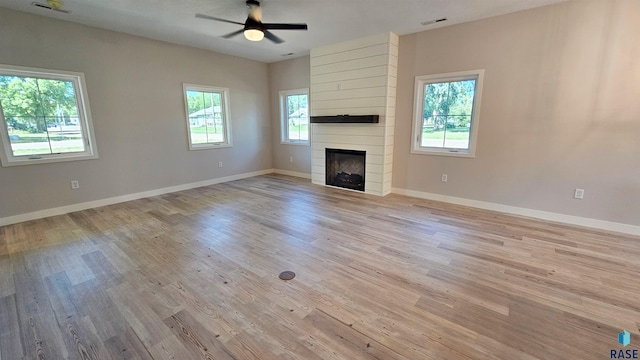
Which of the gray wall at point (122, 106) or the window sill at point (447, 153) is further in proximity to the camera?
the window sill at point (447, 153)

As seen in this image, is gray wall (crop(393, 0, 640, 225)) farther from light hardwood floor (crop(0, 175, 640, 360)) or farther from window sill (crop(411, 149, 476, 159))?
light hardwood floor (crop(0, 175, 640, 360))

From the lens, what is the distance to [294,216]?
3.82 meters

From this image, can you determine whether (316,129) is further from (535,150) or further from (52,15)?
(52,15)

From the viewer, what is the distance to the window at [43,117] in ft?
11.4

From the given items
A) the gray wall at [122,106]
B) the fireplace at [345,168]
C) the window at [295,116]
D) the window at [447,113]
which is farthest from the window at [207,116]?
the window at [447,113]


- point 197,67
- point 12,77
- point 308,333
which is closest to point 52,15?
point 12,77

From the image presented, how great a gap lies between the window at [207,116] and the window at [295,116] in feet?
4.55

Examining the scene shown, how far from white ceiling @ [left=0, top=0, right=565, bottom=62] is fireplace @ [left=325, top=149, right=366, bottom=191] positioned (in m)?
2.09

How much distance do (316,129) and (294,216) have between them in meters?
2.39

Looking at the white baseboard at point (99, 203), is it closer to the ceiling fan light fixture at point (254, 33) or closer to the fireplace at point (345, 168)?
the fireplace at point (345, 168)

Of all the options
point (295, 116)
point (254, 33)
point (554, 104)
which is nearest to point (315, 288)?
point (254, 33)

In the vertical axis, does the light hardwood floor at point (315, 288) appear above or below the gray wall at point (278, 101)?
below

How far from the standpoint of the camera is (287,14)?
3543 mm

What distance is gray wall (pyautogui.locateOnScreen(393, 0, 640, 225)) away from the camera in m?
3.07
